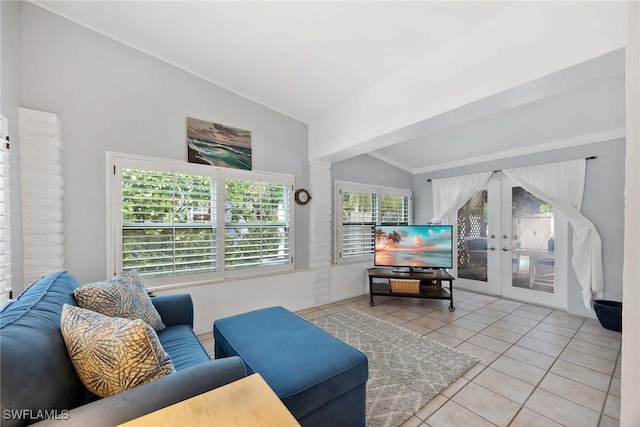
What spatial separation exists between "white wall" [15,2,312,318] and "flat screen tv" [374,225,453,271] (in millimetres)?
2256

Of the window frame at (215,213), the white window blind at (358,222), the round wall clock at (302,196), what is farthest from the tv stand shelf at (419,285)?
the round wall clock at (302,196)

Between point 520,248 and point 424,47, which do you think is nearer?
point 424,47

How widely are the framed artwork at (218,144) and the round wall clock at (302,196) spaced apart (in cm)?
77

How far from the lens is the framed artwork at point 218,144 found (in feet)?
9.53

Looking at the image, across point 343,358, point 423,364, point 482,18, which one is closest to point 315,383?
point 343,358

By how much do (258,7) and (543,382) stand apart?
364cm

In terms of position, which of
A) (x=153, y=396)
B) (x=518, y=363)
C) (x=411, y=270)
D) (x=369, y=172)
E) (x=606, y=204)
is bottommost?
(x=518, y=363)

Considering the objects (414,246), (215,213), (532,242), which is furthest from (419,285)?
(215,213)

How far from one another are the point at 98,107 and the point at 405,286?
161 inches

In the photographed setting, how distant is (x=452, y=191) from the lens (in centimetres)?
462

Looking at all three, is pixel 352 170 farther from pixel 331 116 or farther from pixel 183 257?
pixel 183 257

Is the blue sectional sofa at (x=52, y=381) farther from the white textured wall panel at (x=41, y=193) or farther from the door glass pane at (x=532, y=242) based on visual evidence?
the door glass pane at (x=532, y=242)

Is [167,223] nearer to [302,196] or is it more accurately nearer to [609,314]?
[302,196]

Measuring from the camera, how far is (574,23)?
151 centimetres
